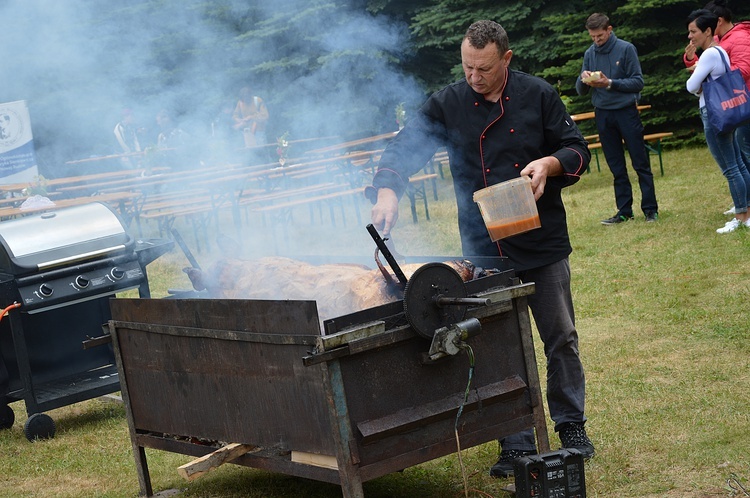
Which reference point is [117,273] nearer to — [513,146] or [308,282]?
[308,282]

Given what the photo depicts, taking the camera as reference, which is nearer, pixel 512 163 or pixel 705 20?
pixel 512 163

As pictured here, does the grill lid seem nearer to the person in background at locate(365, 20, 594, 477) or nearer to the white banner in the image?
the person in background at locate(365, 20, 594, 477)

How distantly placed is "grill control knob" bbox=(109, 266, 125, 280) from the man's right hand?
249 cm

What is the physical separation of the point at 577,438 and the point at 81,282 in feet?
11.2

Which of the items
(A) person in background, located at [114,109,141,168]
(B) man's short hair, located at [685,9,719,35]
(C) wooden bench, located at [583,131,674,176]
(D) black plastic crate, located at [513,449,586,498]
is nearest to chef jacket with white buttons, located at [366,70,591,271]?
(D) black plastic crate, located at [513,449,586,498]

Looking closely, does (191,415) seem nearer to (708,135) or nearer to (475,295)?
(475,295)

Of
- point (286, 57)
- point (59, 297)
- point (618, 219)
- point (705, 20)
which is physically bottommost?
point (618, 219)

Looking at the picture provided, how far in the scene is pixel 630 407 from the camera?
16.5 ft

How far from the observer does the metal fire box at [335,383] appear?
345cm

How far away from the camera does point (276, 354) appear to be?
12.0 feet

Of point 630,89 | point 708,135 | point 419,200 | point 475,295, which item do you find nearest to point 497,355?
point 475,295

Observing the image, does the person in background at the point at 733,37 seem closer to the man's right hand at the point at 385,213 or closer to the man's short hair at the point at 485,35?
the man's short hair at the point at 485,35

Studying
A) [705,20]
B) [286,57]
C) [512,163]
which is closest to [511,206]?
[512,163]

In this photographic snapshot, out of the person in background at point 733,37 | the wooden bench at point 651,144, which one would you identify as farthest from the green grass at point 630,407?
the wooden bench at point 651,144
